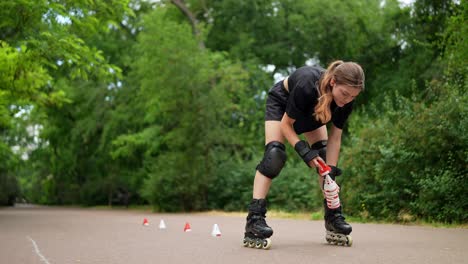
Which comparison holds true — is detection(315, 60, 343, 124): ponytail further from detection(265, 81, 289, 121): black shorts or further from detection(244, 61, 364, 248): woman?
detection(265, 81, 289, 121): black shorts

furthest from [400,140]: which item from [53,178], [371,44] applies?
[53,178]

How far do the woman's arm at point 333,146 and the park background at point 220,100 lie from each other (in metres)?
3.51

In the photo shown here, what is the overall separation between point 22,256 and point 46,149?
27125mm

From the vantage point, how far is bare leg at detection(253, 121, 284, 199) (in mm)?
5289

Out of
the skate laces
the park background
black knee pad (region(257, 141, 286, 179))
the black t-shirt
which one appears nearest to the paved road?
the skate laces

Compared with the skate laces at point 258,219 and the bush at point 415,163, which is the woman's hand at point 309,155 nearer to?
the skate laces at point 258,219

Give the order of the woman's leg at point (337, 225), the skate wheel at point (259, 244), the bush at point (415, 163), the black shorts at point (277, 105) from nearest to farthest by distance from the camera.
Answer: the skate wheel at point (259, 244)
the woman's leg at point (337, 225)
the black shorts at point (277, 105)
the bush at point (415, 163)

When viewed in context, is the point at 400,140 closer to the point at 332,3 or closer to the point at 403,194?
the point at 403,194

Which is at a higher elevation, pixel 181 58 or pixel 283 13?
pixel 283 13

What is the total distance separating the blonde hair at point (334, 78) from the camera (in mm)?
4918

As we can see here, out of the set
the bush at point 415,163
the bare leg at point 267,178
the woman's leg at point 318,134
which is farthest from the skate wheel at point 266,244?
the bush at point 415,163

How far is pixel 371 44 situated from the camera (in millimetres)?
24297

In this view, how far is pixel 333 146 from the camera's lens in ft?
18.3

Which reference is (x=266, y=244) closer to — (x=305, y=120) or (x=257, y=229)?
(x=257, y=229)
